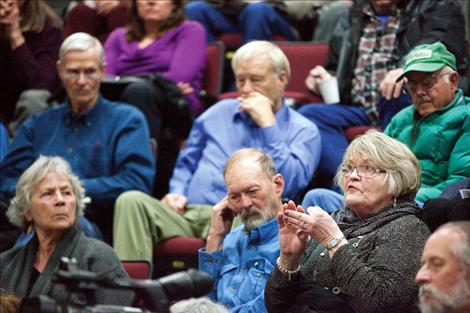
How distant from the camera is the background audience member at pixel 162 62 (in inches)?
233

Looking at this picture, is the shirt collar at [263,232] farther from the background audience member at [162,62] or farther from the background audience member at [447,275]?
the background audience member at [162,62]

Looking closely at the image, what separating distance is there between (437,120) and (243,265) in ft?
3.06

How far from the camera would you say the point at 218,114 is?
17.6 feet

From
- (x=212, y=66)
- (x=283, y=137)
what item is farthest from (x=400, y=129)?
(x=212, y=66)

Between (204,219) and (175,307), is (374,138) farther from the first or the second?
(204,219)

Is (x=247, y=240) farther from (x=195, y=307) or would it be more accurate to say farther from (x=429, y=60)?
(x=195, y=307)

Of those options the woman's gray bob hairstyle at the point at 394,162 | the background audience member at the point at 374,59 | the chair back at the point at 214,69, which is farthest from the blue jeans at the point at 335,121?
the woman's gray bob hairstyle at the point at 394,162

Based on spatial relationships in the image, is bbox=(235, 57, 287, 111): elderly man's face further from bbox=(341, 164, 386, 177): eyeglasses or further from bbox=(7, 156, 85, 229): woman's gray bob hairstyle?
bbox=(341, 164, 386, 177): eyeglasses

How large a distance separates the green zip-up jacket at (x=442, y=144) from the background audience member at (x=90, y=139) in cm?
140

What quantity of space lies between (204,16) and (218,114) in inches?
61.5

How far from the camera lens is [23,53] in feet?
Result: 21.0

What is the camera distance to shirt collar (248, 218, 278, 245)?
4.17 metres

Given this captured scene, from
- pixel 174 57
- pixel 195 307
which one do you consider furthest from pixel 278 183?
pixel 174 57

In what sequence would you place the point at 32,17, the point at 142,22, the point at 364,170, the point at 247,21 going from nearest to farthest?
the point at 364,170 → the point at 142,22 → the point at 32,17 → the point at 247,21
